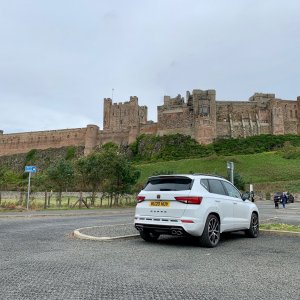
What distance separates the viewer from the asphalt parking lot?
17.2 ft

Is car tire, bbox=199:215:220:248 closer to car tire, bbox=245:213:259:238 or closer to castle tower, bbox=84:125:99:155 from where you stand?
car tire, bbox=245:213:259:238

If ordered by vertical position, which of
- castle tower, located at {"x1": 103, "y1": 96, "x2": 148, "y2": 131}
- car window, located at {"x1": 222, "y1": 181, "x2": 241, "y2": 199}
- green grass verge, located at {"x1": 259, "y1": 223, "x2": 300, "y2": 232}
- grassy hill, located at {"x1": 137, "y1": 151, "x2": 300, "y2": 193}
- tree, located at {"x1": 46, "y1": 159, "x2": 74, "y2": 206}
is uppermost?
castle tower, located at {"x1": 103, "y1": 96, "x2": 148, "y2": 131}

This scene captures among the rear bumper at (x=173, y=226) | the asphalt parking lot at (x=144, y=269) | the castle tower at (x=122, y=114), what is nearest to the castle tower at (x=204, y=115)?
the castle tower at (x=122, y=114)

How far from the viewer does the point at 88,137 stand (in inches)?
3991

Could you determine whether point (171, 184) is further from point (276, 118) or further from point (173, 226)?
point (276, 118)

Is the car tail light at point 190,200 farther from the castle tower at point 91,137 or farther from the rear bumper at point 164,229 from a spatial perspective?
the castle tower at point 91,137

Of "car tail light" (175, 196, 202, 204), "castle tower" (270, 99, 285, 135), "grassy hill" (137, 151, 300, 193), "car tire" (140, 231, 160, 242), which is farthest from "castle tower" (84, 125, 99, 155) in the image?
"car tail light" (175, 196, 202, 204)

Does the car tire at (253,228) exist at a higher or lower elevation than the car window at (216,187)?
lower

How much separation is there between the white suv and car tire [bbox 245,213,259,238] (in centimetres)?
88

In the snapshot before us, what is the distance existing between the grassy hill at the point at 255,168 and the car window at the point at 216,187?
49359mm

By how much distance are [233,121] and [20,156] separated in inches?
2372

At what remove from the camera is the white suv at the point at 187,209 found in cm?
923

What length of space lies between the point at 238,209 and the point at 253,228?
3.77 ft

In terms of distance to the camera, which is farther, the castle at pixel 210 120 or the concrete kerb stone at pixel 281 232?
the castle at pixel 210 120
